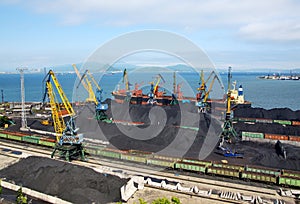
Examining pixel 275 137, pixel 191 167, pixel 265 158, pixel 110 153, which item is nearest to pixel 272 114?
pixel 275 137

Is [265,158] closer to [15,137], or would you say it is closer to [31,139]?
[31,139]

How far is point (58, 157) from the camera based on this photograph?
26.4 metres

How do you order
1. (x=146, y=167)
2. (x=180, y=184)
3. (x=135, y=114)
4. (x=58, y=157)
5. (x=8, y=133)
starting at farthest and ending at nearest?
(x=135, y=114), (x=8, y=133), (x=58, y=157), (x=146, y=167), (x=180, y=184)

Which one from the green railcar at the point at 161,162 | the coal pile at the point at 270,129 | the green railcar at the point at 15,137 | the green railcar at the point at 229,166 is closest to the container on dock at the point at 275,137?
the coal pile at the point at 270,129

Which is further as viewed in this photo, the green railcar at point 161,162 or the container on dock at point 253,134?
the container on dock at point 253,134

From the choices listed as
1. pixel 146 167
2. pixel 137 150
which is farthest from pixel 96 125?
pixel 146 167

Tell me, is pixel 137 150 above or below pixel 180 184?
above

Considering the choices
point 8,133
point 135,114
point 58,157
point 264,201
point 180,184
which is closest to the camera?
point 264,201

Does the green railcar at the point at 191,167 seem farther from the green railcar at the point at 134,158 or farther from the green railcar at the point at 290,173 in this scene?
the green railcar at the point at 290,173

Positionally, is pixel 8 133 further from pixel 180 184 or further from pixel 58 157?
pixel 180 184

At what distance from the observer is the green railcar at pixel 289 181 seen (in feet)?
63.3

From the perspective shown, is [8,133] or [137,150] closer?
[137,150]

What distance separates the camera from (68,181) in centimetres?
1823

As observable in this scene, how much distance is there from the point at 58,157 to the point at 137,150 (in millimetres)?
8878
